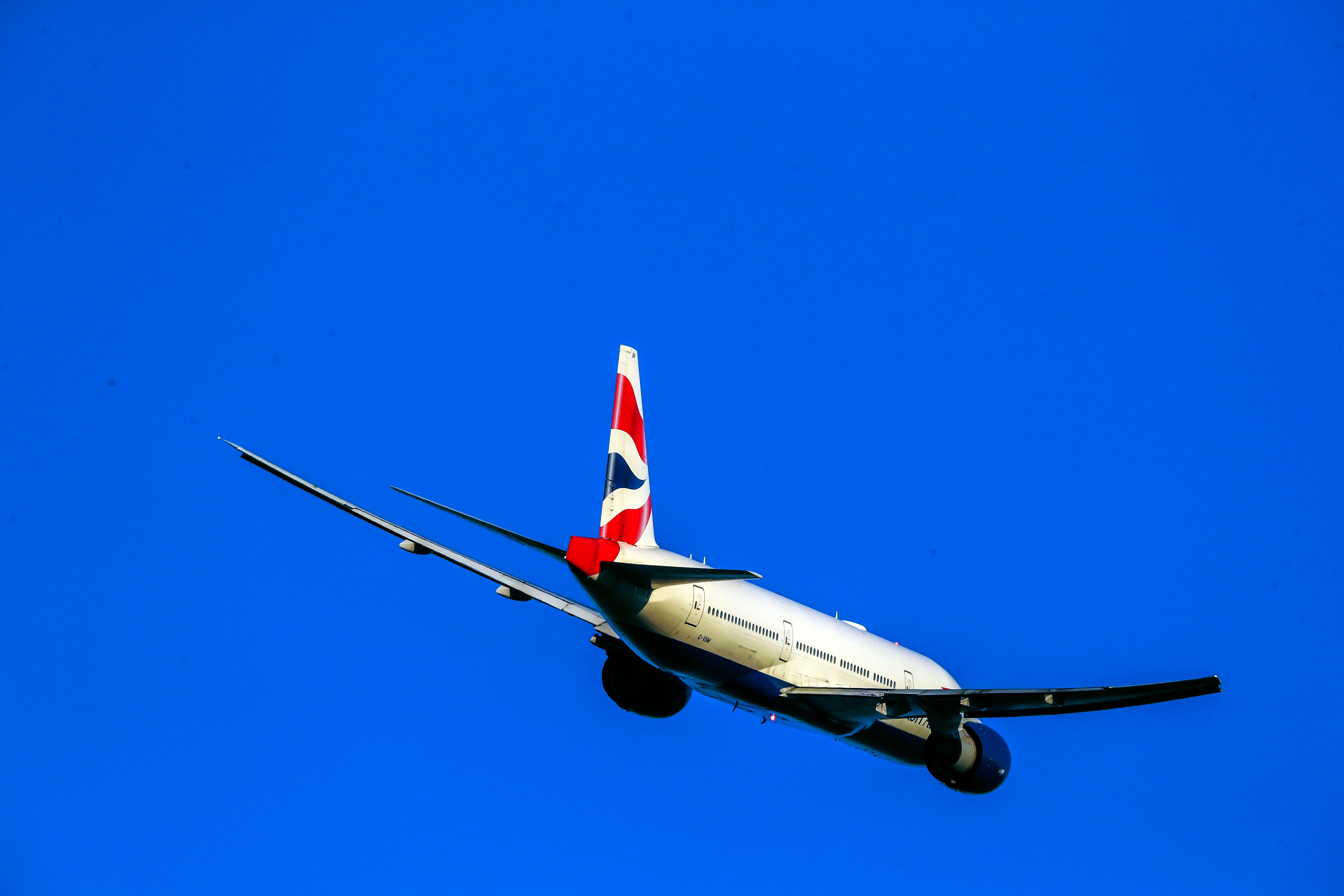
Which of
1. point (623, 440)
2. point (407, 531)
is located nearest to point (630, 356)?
point (623, 440)

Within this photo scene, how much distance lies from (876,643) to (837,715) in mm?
3955

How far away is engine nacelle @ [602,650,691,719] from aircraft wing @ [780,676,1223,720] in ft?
13.4

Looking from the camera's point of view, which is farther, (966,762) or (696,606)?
(966,762)

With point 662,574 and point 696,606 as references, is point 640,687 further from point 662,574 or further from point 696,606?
point 662,574

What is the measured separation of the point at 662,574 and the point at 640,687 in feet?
28.3

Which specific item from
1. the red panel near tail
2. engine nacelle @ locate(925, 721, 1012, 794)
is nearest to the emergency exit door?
the red panel near tail

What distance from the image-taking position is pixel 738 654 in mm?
33969

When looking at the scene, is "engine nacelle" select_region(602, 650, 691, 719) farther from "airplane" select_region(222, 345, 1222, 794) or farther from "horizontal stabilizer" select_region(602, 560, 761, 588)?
"horizontal stabilizer" select_region(602, 560, 761, 588)

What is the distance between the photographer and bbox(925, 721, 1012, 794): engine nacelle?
38.6m

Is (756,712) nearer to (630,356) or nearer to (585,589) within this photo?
(585,589)

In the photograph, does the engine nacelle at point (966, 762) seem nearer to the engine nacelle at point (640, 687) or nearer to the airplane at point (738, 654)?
the airplane at point (738, 654)

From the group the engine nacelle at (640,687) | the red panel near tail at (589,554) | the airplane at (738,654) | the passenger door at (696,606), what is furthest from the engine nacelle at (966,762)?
the red panel near tail at (589,554)

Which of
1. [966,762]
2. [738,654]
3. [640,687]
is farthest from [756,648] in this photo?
[966,762]

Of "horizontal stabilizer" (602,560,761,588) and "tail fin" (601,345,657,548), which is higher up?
"tail fin" (601,345,657,548)
